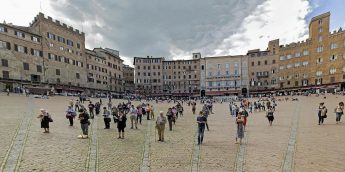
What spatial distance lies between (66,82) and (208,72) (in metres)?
46.4

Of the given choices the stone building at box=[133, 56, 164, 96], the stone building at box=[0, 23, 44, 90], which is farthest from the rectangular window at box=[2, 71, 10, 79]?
the stone building at box=[133, 56, 164, 96]

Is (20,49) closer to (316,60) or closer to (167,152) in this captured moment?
(167,152)

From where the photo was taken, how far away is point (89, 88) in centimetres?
5438

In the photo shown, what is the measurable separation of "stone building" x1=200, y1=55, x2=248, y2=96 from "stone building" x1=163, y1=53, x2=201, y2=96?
33.8ft

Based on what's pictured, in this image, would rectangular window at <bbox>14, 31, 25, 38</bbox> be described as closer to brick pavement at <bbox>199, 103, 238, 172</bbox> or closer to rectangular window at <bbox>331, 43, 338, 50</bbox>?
brick pavement at <bbox>199, 103, 238, 172</bbox>

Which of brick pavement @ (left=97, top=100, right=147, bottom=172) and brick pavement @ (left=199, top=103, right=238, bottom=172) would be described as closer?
brick pavement @ (left=97, top=100, right=147, bottom=172)

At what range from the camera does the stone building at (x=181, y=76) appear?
7988cm

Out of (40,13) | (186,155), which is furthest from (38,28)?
(186,155)

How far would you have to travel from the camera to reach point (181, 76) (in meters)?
80.8

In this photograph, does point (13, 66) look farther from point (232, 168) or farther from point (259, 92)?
point (259, 92)

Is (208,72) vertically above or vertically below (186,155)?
above

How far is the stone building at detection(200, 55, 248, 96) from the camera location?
66.2 m

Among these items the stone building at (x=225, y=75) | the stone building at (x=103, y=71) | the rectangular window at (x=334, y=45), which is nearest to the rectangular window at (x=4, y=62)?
the stone building at (x=103, y=71)

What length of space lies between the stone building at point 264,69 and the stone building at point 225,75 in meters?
2.67
